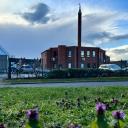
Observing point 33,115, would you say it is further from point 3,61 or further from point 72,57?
point 72,57

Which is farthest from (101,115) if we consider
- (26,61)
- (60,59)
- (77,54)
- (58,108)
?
(60,59)

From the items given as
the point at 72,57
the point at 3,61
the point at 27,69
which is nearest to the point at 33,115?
the point at 3,61

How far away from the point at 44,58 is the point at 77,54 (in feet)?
Answer: 51.7

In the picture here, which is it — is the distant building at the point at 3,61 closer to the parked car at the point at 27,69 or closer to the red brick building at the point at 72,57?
the parked car at the point at 27,69

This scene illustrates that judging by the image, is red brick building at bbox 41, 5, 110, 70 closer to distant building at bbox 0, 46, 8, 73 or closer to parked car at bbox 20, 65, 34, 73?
parked car at bbox 20, 65, 34, 73

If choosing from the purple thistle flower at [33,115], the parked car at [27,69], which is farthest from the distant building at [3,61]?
the purple thistle flower at [33,115]

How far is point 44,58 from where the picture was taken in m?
103

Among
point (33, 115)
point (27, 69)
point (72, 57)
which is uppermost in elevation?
point (72, 57)

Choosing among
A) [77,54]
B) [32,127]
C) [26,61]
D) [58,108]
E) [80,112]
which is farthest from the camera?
[77,54]

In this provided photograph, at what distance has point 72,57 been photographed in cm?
9356

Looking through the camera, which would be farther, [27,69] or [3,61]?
[27,69]

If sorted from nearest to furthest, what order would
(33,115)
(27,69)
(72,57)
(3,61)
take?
1. (33,115)
2. (3,61)
3. (27,69)
4. (72,57)

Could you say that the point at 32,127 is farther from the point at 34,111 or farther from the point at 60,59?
the point at 60,59

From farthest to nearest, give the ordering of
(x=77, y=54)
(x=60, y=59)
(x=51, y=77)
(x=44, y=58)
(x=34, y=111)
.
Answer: (x=44, y=58) → (x=60, y=59) → (x=77, y=54) → (x=51, y=77) → (x=34, y=111)
